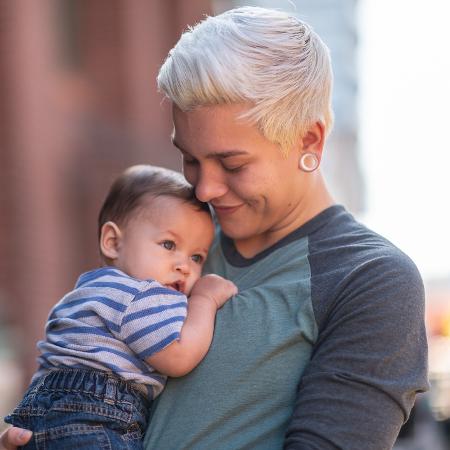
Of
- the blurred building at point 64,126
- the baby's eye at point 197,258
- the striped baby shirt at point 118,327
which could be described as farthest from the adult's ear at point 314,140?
the blurred building at point 64,126

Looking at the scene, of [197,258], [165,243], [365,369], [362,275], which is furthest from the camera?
[197,258]

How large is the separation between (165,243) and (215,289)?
0.22 meters

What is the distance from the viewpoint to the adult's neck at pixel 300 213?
2.78 m

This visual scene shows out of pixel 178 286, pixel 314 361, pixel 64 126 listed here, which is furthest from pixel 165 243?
pixel 64 126

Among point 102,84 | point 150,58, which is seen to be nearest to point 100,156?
point 102,84

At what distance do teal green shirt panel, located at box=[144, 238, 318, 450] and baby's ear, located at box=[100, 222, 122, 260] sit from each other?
16.5 inches

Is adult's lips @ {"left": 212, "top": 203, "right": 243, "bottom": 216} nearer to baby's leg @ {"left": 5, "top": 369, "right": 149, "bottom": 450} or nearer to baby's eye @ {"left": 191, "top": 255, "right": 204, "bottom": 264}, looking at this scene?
baby's eye @ {"left": 191, "top": 255, "right": 204, "bottom": 264}

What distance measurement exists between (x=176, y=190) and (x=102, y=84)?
984cm

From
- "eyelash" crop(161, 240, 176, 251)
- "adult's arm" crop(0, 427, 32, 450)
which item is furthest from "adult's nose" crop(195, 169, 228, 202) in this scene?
"adult's arm" crop(0, 427, 32, 450)

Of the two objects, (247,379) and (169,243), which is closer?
(247,379)

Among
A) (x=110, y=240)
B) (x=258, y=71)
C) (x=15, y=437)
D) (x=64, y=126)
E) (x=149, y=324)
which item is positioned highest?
(x=258, y=71)

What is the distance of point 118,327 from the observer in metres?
2.49

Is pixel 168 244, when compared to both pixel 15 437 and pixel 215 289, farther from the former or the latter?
pixel 15 437

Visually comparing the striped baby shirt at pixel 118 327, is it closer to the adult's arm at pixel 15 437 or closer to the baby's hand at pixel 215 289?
the baby's hand at pixel 215 289
